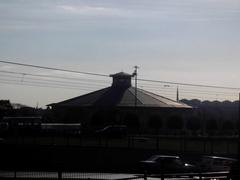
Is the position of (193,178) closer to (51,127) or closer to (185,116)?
(51,127)

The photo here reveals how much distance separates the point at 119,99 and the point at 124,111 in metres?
3.20

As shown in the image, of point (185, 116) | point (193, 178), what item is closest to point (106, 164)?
point (193, 178)

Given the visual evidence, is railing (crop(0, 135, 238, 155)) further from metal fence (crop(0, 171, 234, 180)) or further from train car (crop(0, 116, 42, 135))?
metal fence (crop(0, 171, 234, 180))

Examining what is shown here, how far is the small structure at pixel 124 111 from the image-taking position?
3878 inches

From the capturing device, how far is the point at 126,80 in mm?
112375

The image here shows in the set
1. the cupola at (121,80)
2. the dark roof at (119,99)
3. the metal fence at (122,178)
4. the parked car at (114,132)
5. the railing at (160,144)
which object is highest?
the cupola at (121,80)

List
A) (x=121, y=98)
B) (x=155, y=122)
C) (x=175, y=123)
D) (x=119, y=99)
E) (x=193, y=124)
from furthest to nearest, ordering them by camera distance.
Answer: (x=193, y=124)
(x=121, y=98)
(x=119, y=99)
(x=175, y=123)
(x=155, y=122)

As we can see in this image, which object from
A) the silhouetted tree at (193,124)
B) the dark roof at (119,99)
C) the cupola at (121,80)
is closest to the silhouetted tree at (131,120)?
the dark roof at (119,99)

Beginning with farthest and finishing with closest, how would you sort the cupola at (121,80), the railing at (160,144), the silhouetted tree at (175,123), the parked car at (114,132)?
the cupola at (121,80)
the silhouetted tree at (175,123)
the parked car at (114,132)
the railing at (160,144)

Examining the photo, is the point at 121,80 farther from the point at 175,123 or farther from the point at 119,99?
the point at 175,123

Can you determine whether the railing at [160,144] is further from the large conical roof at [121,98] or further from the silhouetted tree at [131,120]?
the large conical roof at [121,98]

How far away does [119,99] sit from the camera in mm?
102688

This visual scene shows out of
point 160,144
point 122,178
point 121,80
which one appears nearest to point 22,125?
point 121,80

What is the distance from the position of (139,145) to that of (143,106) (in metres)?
45.5
